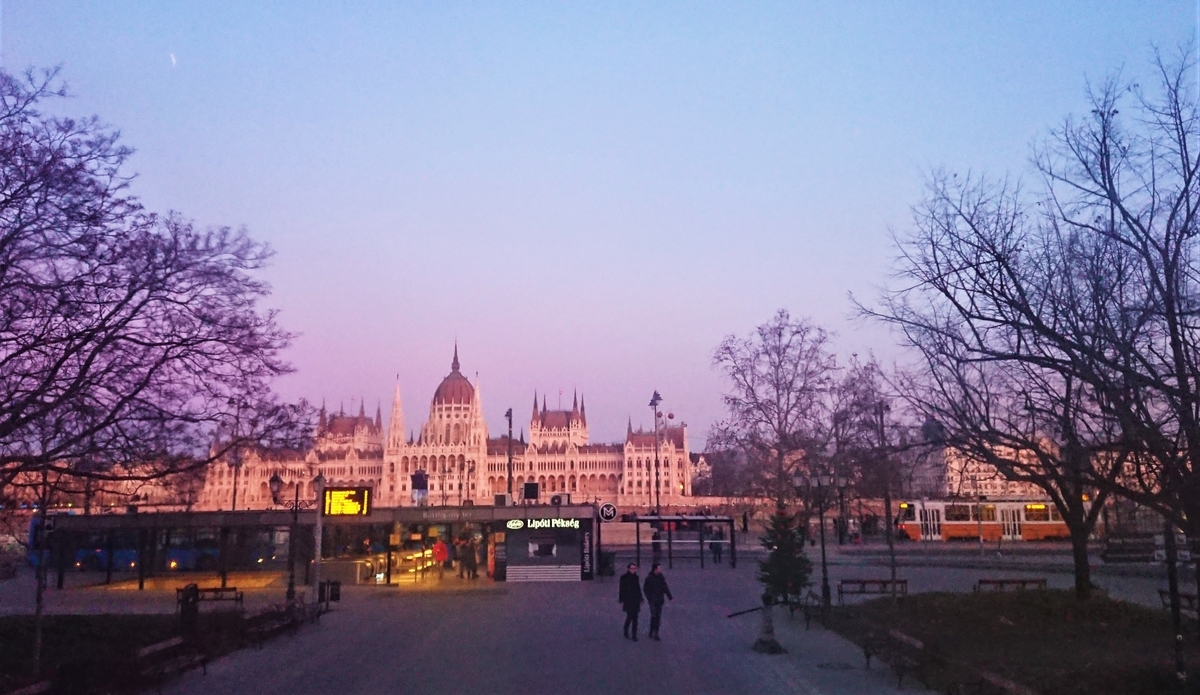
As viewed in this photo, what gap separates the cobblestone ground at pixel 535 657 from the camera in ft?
42.2

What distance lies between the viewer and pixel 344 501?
2988 cm

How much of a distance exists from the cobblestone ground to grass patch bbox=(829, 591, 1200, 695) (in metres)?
1.05

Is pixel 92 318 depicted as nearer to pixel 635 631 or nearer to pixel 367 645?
pixel 367 645

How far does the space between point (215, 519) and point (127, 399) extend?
74.0ft

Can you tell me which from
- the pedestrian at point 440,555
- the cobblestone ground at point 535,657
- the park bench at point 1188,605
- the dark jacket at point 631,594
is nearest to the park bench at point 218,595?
the cobblestone ground at point 535,657

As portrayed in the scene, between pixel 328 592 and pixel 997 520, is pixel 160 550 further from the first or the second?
pixel 997 520

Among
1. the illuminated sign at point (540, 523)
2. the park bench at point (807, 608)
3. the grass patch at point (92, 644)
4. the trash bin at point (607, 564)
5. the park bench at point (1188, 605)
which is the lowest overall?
the trash bin at point (607, 564)

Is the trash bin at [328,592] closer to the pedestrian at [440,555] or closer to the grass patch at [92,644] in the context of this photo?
the grass patch at [92,644]

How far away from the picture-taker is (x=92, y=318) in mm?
12898

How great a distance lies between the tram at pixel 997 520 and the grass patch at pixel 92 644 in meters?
43.6

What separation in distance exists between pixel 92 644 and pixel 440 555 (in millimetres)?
23922

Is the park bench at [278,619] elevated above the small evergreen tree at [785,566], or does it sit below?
below

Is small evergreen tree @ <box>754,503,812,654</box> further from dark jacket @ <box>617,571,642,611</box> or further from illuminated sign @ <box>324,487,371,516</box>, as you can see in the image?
illuminated sign @ <box>324,487,371,516</box>

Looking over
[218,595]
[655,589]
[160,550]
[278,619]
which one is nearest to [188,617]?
[278,619]
